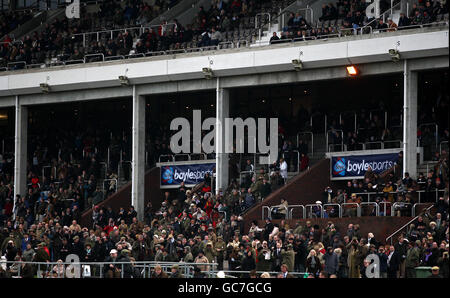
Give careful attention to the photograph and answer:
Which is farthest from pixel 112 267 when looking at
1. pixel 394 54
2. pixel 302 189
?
pixel 394 54

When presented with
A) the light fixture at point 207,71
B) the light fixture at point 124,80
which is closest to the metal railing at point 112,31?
the light fixture at point 124,80

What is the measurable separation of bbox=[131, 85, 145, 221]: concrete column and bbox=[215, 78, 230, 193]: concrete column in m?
3.62

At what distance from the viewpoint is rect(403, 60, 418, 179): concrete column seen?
3052cm

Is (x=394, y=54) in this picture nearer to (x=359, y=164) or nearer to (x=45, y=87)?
(x=359, y=164)

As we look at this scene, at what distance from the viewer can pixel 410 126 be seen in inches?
1212

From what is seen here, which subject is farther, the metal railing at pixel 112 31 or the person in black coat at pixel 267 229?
the metal railing at pixel 112 31

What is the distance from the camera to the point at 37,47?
4291cm

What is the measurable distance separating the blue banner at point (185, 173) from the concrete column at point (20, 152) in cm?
587

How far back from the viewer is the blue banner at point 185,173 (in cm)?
3703

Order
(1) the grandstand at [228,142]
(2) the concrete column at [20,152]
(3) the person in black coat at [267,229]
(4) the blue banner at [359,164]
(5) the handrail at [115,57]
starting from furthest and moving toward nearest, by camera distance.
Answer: (2) the concrete column at [20,152], (5) the handrail at [115,57], (4) the blue banner at [359,164], (3) the person in black coat at [267,229], (1) the grandstand at [228,142]

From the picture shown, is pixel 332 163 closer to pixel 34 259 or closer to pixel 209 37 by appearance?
pixel 209 37

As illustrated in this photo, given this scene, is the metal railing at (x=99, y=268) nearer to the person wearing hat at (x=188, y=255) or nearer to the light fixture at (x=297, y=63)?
the person wearing hat at (x=188, y=255)

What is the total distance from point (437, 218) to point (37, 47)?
23.3 m

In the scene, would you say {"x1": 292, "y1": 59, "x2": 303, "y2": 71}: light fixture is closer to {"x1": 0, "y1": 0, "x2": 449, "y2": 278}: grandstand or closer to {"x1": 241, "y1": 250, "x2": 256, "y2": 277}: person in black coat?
{"x1": 0, "y1": 0, "x2": 449, "y2": 278}: grandstand
